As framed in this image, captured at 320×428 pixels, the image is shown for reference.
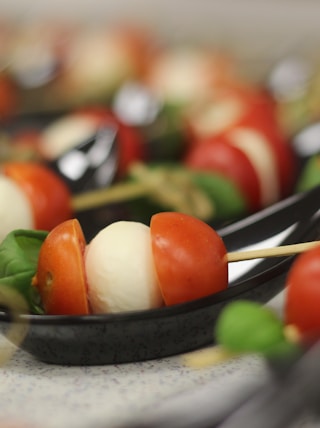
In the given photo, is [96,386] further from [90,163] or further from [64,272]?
[90,163]

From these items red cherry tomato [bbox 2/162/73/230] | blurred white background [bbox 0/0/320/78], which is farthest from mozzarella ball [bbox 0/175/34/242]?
blurred white background [bbox 0/0/320/78]

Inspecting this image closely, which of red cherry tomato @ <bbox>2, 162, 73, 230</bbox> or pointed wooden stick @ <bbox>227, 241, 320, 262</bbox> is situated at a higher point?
red cherry tomato @ <bbox>2, 162, 73, 230</bbox>

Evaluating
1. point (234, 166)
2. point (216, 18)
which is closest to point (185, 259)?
point (234, 166)

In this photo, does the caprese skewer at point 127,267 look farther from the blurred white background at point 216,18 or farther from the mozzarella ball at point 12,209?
the blurred white background at point 216,18

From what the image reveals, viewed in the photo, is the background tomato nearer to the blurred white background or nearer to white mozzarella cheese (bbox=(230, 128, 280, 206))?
white mozzarella cheese (bbox=(230, 128, 280, 206))

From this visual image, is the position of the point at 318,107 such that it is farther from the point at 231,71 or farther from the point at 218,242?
the point at 218,242

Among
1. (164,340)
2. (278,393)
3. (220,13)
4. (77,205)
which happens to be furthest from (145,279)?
(220,13)
